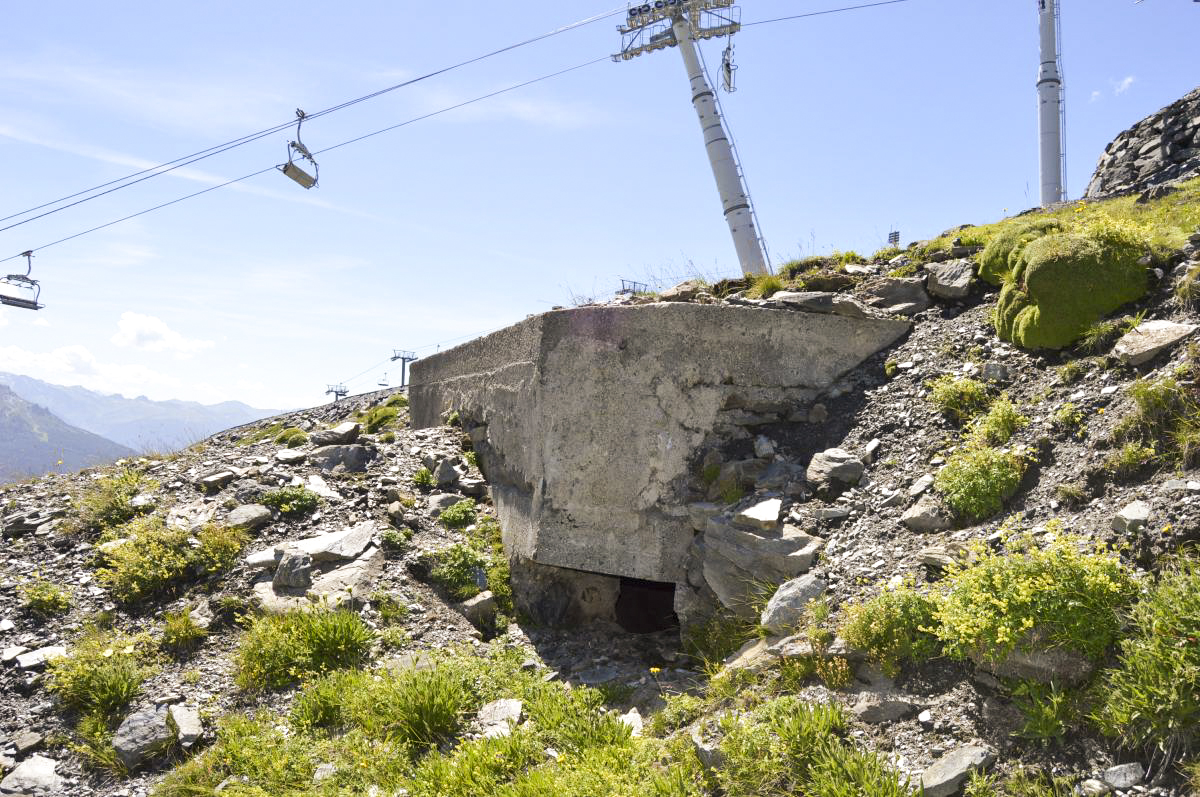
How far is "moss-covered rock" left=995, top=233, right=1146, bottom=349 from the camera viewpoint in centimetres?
712

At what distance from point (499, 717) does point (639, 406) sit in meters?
3.51

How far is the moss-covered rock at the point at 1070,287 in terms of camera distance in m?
7.12

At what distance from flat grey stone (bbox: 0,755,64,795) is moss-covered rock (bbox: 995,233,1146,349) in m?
9.81

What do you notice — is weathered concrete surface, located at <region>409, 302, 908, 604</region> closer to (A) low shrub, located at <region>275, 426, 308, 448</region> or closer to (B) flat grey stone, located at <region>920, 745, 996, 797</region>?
(B) flat grey stone, located at <region>920, 745, 996, 797</region>

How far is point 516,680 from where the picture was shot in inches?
274

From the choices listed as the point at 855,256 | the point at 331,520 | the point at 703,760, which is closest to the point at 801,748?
the point at 703,760

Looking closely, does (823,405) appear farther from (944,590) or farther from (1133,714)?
(1133,714)

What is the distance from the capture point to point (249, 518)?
29.2ft

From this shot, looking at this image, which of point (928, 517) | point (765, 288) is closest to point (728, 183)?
point (765, 288)

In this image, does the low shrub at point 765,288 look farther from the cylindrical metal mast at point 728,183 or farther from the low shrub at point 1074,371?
the cylindrical metal mast at point 728,183

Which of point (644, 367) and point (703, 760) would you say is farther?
point (644, 367)

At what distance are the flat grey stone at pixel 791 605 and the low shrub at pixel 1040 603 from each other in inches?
52.5

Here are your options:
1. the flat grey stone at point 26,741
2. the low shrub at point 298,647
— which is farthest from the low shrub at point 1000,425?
the flat grey stone at point 26,741

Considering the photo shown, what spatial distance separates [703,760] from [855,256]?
771cm
